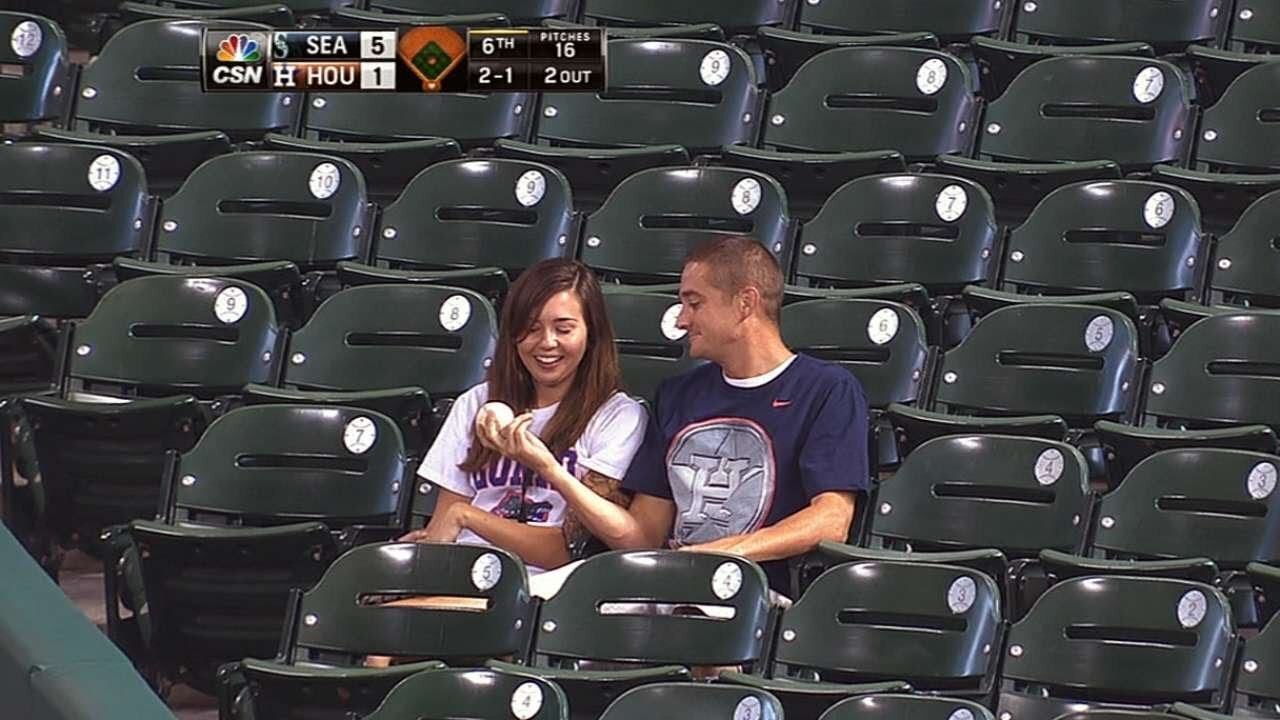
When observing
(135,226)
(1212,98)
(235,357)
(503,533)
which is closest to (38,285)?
Answer: (135,226)

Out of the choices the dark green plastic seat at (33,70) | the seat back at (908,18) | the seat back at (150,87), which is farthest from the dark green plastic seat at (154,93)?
the seat back at (908,18)

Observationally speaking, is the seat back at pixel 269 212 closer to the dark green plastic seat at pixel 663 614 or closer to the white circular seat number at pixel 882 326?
the white circular seat number at pixel 882 326

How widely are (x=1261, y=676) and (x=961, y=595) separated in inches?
20.0

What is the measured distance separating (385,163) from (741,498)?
1.71m

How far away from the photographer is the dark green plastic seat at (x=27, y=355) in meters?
5.41

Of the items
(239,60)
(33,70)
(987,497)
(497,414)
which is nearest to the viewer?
(497,414)

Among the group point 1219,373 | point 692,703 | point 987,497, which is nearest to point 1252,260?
point 1219,373

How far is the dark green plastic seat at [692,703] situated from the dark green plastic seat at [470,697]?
0.10 m

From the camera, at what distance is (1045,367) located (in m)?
5.24

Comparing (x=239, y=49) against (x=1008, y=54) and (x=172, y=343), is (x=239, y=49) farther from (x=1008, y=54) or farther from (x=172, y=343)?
(x=1008, y=54)

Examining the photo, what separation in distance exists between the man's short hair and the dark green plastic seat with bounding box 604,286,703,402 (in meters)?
0.35

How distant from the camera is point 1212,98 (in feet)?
21.4

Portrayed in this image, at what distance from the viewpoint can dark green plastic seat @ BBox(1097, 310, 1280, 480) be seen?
17.1 ft
